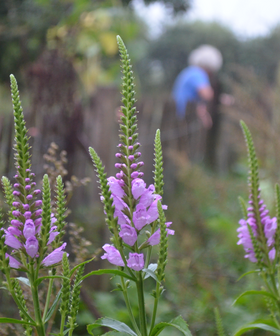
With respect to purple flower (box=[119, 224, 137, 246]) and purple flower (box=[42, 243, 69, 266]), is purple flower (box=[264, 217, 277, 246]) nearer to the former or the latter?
purple flower (box=[119, 224, 137, 246])

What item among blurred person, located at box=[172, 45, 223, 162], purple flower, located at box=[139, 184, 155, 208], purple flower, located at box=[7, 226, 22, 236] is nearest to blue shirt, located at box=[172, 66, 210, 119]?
blurred person, located at box=[172, 45, 223, 162]

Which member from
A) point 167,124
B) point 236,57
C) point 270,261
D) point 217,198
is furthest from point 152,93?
point 270,261

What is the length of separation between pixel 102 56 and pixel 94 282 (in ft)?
13.1

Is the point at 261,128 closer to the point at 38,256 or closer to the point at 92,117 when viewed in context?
the point at 92,117

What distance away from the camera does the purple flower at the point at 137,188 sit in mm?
761

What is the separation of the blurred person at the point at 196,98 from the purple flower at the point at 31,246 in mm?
6526

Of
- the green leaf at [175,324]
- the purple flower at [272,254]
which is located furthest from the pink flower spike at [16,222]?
the purple flower at [272,254]

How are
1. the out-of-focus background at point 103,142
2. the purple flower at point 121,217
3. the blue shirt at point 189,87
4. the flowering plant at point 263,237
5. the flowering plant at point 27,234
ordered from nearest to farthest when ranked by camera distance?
the flowering plant at point 27,234 → the purple flower at point 121,217 → the flowering plant at point 263,237 → the out-of-focus background at point 103,142 → the blue shirt at point 189,87

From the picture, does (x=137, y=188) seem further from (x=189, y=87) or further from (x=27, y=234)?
(x=189, y=87)

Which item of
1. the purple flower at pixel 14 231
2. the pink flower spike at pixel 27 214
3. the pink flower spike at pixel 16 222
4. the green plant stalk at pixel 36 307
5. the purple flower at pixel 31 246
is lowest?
the green plant stalk at pixel 36 307

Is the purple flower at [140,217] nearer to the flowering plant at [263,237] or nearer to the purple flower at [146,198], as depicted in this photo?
the purple flower at [146,198]

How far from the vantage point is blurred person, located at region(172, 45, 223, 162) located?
282 inches

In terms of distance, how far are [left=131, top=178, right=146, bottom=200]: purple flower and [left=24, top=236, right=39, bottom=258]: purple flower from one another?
0.20m

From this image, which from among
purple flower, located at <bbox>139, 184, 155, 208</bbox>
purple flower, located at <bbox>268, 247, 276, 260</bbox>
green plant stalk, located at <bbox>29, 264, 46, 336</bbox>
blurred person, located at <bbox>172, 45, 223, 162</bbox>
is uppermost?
blurred person, located at <bbox>172, 45, 223, 162</bbox>
